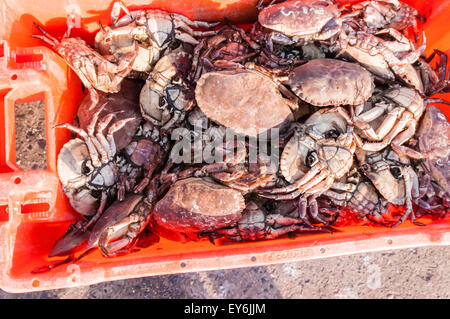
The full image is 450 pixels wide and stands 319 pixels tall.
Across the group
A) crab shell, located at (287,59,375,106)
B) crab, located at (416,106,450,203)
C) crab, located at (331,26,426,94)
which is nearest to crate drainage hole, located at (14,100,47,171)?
crab shell, located at (287,59,375,106)

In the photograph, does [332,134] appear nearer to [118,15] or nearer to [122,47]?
[122,47]

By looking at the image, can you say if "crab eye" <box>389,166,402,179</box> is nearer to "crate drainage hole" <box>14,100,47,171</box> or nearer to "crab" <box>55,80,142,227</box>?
"crab" <box>55,80,142,227</box>

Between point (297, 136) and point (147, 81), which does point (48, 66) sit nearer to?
point (147, 81)

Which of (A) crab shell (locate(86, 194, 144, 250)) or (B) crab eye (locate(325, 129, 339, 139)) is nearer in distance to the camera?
(A) crab shell (locate(86, 194, 144, 250))

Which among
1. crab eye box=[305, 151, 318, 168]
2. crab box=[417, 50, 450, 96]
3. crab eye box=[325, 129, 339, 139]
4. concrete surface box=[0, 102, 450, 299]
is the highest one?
crab box=[417, 50, 450, 96]
